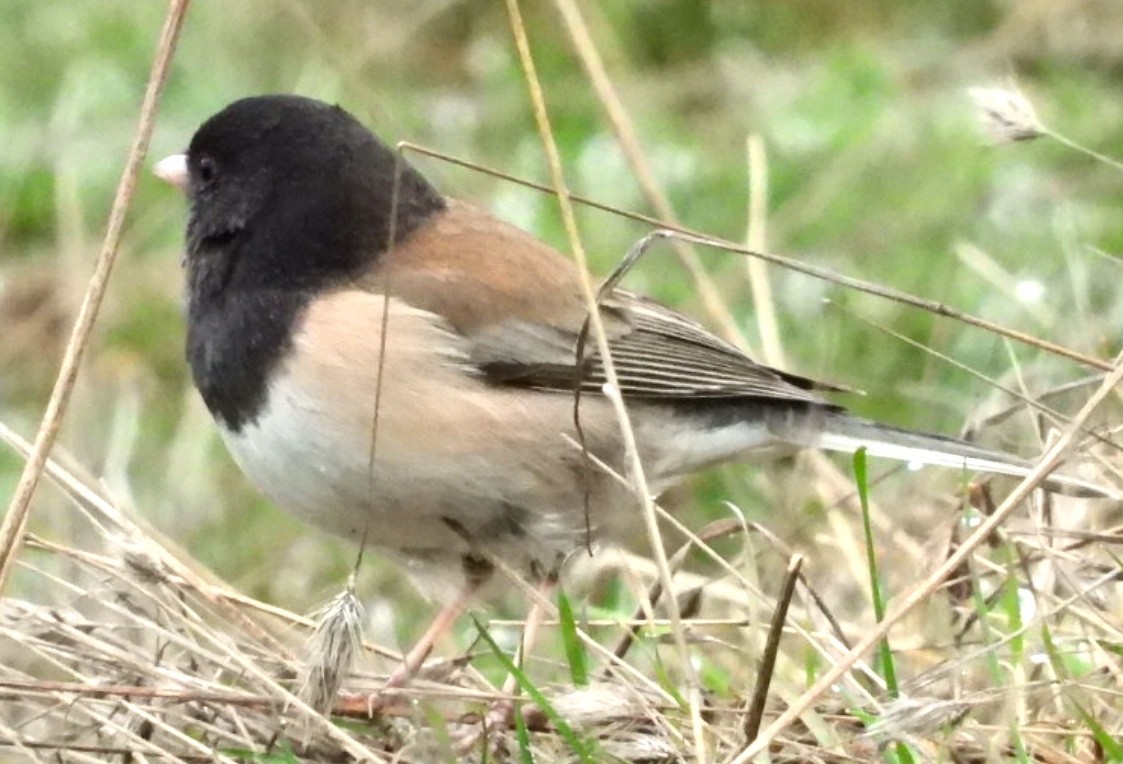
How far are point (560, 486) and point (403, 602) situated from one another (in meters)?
0.99

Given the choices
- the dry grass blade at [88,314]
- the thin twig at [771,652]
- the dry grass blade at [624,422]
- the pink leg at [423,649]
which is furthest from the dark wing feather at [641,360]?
the thin twig at [771,652]

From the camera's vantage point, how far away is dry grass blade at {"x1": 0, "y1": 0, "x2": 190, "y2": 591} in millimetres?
1920

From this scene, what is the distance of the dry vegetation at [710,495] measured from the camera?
189 centimetres

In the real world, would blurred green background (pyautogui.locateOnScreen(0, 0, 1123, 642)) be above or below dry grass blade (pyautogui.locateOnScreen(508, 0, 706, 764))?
above

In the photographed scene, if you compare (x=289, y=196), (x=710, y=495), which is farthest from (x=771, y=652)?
(x=710, y=495)

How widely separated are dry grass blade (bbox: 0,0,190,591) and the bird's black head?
486 millimetres

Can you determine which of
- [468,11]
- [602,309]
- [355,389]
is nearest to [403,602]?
[602,309]

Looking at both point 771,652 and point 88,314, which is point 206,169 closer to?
point 88,314

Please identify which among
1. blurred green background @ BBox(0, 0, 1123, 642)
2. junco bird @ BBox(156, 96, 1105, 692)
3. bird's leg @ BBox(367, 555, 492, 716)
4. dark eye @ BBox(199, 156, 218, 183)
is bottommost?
bird's leg @ BBox(367, 555, 492, 716)

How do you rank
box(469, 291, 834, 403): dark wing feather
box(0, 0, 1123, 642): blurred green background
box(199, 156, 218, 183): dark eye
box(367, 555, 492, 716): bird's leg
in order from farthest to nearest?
box(0, 0, 1123, 642): blurred green background, box(199, 156, 218, 183): dark eye, box(469, 291, 834, 403): dark wing feather, box(367, 555, 492, 716): bird's leg

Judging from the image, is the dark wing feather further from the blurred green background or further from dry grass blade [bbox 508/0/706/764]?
Answer: dry grass blade [bbox 508/0/706/764]

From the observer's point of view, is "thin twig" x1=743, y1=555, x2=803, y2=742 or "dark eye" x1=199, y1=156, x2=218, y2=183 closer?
"thin twig" x1=743, y1=555, x2=803, y2=742

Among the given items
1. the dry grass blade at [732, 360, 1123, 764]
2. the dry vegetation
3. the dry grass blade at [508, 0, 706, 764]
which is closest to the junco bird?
the dry vegetation

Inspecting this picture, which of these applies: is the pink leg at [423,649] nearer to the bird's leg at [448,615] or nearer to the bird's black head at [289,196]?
the bird's leg at [448,615]
